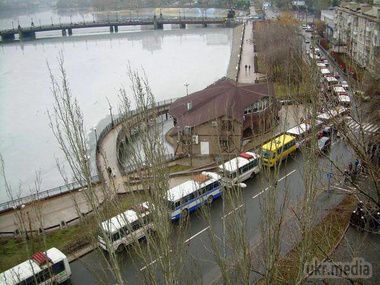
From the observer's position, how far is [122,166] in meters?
20.4

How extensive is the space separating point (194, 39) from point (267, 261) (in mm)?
68519

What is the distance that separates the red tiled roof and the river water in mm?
4336

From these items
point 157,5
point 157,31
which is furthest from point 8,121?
point 157,5

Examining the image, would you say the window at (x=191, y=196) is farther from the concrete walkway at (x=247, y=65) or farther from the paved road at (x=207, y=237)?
the concrete walkway at (x=247, y=65)

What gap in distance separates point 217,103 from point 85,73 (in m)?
30.8

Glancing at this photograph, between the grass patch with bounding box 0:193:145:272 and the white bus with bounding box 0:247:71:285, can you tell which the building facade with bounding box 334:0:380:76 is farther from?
the white bus with bounding box 0:247:71:285

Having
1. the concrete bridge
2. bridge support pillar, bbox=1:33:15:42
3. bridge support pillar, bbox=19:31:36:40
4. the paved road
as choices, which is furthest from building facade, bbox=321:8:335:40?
bridge support pillar, bbox=1:33:15:42

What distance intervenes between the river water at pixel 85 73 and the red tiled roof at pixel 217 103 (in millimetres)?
4336

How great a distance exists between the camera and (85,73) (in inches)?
1917

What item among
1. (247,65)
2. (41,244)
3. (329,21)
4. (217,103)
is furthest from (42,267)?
(329,21)

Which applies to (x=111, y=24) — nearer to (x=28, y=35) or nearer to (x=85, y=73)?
(x=28, y=35)

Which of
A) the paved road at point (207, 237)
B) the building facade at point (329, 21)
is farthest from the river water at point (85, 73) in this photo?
the building facade at point (329, 21)

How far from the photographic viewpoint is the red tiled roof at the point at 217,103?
21.4 meters

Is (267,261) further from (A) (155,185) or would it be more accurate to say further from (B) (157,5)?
Result: (B) (157,5)
